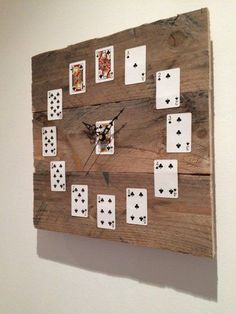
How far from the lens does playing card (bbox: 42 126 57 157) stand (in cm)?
108

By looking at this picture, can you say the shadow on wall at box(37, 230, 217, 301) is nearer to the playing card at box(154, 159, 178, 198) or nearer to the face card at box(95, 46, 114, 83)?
the playing card at box(154, 159, 178, 198)

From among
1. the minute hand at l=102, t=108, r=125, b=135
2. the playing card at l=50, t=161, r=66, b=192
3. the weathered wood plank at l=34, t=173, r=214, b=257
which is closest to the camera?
the weathered wood plank at l=34, t=173, r=214, b=257

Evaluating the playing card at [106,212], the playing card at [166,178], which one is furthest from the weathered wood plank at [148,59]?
the playing card at [106,212]

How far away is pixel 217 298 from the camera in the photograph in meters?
0.84

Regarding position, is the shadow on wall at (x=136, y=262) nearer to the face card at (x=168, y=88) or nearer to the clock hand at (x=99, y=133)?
the clock hand at (x=99, y=133)

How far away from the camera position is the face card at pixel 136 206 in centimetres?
89

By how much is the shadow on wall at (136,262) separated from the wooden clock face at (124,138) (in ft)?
0.28

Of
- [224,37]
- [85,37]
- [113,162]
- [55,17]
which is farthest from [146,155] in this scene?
[55,17]

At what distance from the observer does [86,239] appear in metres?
1.09

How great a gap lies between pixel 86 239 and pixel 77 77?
22.7 inches

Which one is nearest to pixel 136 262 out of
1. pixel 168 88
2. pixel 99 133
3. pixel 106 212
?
pixel 106 212

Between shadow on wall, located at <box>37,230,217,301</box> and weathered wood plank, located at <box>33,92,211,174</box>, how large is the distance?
0.90 feet

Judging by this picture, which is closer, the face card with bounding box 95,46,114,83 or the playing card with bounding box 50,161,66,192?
the face card with bounding box 95,46,114,83

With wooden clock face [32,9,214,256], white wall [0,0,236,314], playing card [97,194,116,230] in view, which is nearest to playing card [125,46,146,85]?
wooden clock face [32,9,214,256]
